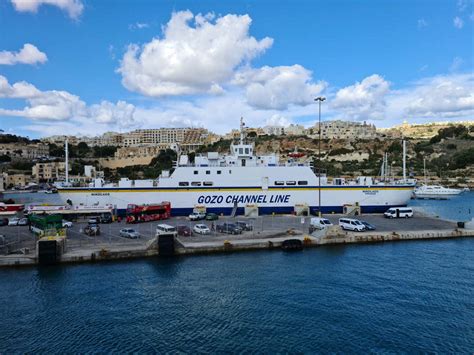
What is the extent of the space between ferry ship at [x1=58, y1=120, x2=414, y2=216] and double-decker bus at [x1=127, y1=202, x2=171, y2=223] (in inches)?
78.3

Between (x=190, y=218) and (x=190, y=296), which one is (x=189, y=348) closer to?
(x=190, y=296)

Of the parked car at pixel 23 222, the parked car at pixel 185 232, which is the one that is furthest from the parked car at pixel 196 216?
the parked car at pixel 23 222

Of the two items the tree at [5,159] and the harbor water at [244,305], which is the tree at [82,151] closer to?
the tree at [5,159]

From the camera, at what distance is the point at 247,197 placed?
41.7 m

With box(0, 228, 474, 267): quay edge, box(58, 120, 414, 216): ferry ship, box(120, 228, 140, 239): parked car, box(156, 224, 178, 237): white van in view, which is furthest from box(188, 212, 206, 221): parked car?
box(156, 224, 178, 237): white van

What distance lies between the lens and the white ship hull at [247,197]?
40406 mm

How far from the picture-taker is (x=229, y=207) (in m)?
41.5

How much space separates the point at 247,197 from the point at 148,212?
35.5 ft

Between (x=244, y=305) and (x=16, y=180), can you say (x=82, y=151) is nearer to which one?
(x=16, y=180)

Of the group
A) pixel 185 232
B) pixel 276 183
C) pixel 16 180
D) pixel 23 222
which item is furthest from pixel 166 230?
pixel 16 180

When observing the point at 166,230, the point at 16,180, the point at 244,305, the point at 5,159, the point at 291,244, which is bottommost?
the point at 244,305

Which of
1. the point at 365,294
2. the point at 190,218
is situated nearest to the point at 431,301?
the point at 365,294

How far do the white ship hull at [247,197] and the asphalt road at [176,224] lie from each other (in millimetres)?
2130

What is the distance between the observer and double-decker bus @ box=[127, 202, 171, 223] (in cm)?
3581
